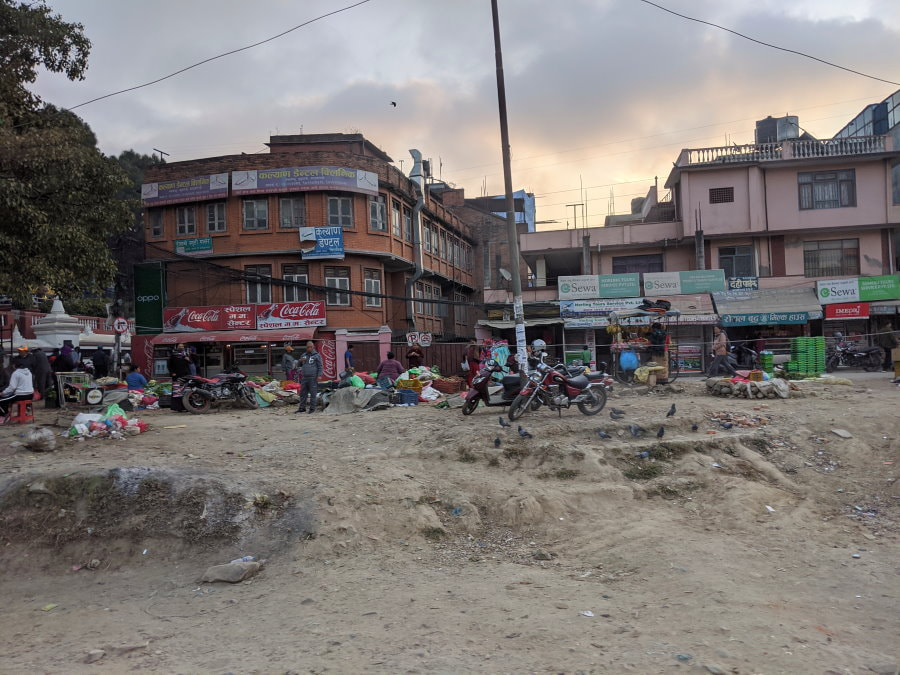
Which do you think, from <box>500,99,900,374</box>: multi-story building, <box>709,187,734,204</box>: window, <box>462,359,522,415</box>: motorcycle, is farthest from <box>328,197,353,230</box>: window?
<box>462,359,522,415</box>: motorcycle

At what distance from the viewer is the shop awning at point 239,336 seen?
2562 centimetres

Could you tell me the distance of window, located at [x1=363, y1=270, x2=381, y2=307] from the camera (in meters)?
27.8

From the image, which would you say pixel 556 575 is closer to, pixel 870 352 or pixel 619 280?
pixel 870 352

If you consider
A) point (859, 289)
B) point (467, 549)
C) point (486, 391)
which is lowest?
point (467, 549)

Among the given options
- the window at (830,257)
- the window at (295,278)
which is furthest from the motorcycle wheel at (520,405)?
the window at (830,257)

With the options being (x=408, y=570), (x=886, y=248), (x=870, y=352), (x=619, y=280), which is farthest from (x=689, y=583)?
(x=886, y=248)

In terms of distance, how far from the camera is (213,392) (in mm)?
15359

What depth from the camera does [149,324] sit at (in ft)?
90.1

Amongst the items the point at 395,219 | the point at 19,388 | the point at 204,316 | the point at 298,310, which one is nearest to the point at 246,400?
the point at 19,388

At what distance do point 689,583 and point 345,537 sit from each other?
3239 mm

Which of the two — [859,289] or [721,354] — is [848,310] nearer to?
[859,289]

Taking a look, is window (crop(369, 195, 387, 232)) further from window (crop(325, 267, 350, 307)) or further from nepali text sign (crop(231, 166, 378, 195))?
window (crop(325, 267, 350, 307))

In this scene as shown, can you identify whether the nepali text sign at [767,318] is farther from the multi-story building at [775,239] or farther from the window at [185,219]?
the window at [185,219]

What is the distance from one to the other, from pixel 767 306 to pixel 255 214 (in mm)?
22168
